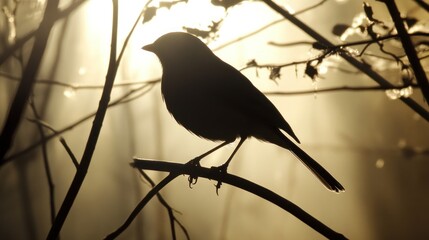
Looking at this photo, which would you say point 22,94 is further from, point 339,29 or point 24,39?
point 339,29

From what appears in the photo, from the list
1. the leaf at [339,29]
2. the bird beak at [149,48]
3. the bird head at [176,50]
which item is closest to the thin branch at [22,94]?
the leaf at [339,29]

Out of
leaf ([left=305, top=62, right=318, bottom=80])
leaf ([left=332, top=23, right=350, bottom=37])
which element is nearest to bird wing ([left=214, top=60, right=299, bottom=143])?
leaf ([left=332, top=23, right=350, bottom=37])

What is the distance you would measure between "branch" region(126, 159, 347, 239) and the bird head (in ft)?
4.04

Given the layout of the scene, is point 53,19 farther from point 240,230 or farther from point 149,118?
point 240,230

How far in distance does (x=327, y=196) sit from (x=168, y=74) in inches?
227

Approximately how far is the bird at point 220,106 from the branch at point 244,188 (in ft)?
2.73

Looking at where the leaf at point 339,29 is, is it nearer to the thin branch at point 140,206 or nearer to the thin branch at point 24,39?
the thin branch at point 140,206

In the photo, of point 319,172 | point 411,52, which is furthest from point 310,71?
point 319,172

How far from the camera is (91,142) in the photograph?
1744mm

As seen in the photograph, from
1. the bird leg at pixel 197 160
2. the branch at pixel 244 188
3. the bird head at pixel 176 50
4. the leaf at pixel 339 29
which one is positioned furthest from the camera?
the bird head at pixel 176 50

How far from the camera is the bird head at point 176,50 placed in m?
3.75

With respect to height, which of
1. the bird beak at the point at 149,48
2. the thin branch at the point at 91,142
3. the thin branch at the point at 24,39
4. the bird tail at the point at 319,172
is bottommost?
the bird tail at the point at 319,172

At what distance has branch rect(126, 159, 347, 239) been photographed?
2076 millimetres

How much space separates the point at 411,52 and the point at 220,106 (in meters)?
1.94
